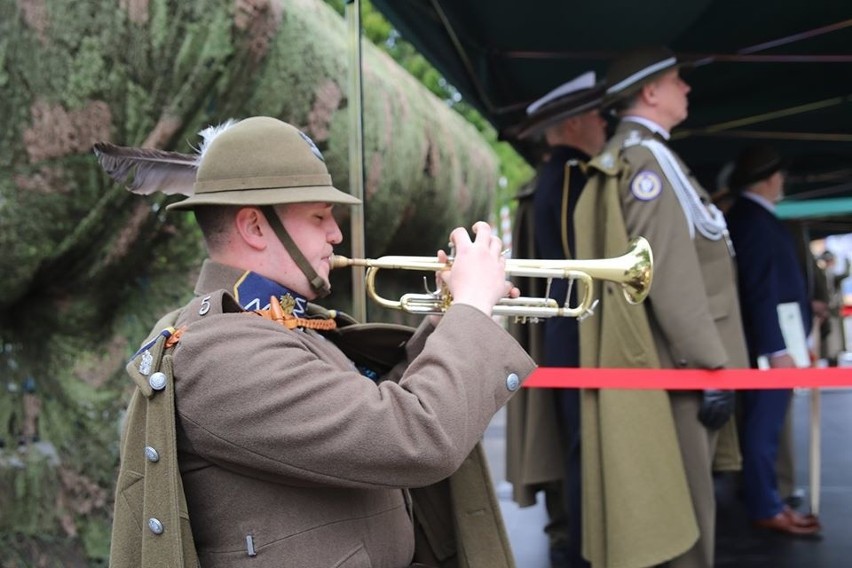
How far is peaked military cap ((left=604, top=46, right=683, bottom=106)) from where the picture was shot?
3.20 metres

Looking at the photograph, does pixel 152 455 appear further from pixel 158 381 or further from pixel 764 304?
pixel 764 304

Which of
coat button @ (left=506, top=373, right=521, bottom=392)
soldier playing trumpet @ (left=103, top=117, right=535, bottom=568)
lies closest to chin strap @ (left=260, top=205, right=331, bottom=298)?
soldier playing trumpet @ (left=103, top=117, right=535, bottom=568)

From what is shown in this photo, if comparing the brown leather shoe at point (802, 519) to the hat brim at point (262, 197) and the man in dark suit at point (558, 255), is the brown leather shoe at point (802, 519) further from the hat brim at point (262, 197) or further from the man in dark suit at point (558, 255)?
the hat brim at point (262, 197)

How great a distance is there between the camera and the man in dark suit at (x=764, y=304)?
13.1 feet

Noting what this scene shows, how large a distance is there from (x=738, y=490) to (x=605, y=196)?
290cm

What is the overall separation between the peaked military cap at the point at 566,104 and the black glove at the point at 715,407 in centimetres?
131

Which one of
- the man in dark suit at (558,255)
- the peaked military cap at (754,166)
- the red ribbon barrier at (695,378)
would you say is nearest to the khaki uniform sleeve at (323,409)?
the red ribbon barrier at (695,378)

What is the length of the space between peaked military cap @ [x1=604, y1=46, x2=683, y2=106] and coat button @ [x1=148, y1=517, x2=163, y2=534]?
2.47 m

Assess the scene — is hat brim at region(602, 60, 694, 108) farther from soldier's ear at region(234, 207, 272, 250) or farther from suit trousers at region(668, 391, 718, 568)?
soldier's ear at region(234, 207, 272, 250)

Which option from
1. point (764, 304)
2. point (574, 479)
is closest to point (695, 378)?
point (574, 479)

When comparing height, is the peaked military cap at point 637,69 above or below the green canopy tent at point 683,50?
below

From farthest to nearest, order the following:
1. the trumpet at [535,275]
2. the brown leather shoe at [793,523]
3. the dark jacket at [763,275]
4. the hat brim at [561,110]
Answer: the brown leather shoe at [793,523] → the dark jacket at [763,275] → the hat brim at [561,110] → the trumpet at [535,275]

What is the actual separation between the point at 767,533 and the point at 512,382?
11.0 ft

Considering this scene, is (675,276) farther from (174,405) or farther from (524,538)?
(524,538)
